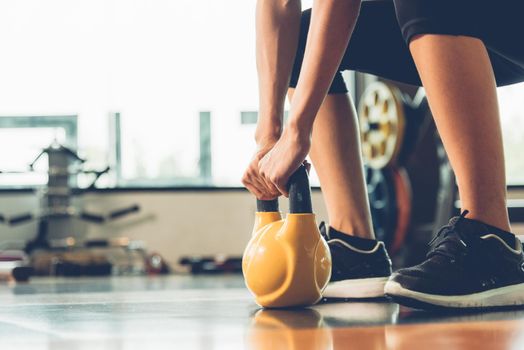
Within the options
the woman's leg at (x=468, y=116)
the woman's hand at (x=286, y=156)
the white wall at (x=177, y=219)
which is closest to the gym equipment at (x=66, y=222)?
the white wall at (x=177, y=219)

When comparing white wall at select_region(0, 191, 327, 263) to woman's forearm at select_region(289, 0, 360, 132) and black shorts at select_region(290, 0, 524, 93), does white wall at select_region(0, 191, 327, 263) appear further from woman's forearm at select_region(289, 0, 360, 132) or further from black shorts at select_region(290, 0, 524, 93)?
woman's forearm at select_region(289, 0, 360, 132)

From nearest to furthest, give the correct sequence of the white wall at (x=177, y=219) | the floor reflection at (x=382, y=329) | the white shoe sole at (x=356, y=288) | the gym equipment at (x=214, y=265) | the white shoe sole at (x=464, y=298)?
the floor reflection at (x=382, y=329) → the white shoe sole at (x=464, y=298) → the white shoe sole at (x=356, y=288) → the gym equipment at (x=214, y=265) → the white wall at (x=177, y=219)

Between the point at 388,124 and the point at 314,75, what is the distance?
277cm

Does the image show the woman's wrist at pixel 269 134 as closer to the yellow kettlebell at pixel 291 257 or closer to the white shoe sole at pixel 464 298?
the yellow kettlebell at pixel 291 257

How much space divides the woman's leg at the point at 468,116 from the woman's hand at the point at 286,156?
22 cm

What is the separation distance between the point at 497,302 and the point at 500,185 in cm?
18

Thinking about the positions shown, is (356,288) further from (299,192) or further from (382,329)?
(382,329)

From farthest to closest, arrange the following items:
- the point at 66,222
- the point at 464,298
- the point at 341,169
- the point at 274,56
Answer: the point at 66,222, the point at 341,169, the point at 274,56, the point at 464,298

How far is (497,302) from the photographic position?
1.19 metres

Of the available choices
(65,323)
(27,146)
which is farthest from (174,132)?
(65,323)

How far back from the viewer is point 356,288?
1.43 metres

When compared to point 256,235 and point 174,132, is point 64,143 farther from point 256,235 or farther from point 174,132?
point 256,235

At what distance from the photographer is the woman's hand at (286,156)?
117 centimetres

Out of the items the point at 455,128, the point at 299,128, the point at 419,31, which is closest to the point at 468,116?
the point at 455,128
